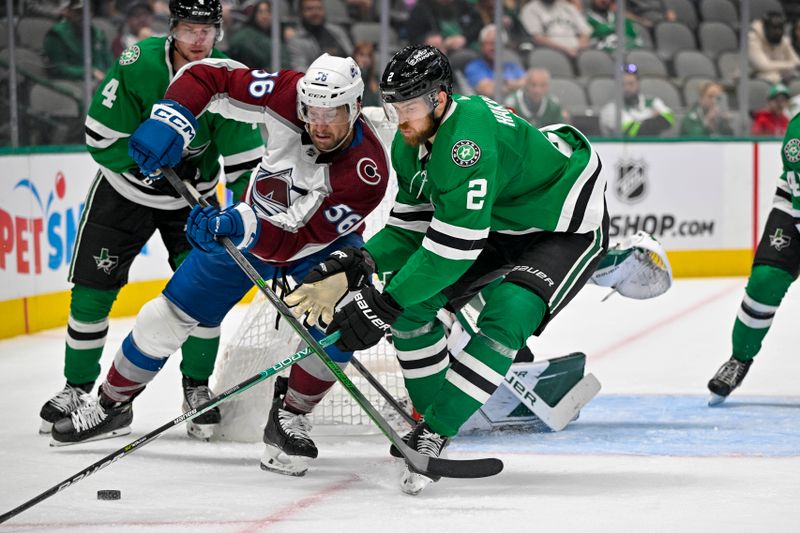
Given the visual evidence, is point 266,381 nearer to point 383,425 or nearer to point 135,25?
point 383,425

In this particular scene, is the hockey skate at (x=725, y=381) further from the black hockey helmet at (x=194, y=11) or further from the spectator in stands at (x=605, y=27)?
the spectator in stands at (x=605, y=27)

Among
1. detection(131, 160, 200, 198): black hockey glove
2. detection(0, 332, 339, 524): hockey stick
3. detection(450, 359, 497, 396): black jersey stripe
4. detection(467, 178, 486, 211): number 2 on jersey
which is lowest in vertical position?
detection(0, 332, 339, 524): hockey stick

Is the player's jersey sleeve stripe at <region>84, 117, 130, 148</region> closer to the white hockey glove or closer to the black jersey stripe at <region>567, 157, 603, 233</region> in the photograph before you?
the black jersey stripe at <region>567, 157, 603, 233</region>

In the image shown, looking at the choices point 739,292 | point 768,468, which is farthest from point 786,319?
point 768,468

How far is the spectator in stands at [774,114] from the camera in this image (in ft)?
25.1

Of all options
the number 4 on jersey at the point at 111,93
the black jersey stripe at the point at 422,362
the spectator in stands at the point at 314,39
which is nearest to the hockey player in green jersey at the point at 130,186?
the number 4 on jersey at the point at 111,93

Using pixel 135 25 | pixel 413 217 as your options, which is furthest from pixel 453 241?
pixel 135 25

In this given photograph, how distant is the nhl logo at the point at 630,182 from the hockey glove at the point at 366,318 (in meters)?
4.72

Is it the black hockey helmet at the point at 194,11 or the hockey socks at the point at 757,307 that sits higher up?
the black hockey helmet at the point at 194,11

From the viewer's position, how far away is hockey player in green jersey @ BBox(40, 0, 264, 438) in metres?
3.49

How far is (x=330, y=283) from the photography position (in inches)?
117

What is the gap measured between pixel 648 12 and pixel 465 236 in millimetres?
5503

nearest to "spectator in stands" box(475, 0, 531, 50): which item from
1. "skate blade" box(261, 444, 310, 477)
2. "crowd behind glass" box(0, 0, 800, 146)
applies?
"crowd behind glass" box(0, 0, 800, 146)

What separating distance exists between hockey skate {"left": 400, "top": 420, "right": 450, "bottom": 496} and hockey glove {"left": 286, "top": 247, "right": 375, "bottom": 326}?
370mm
